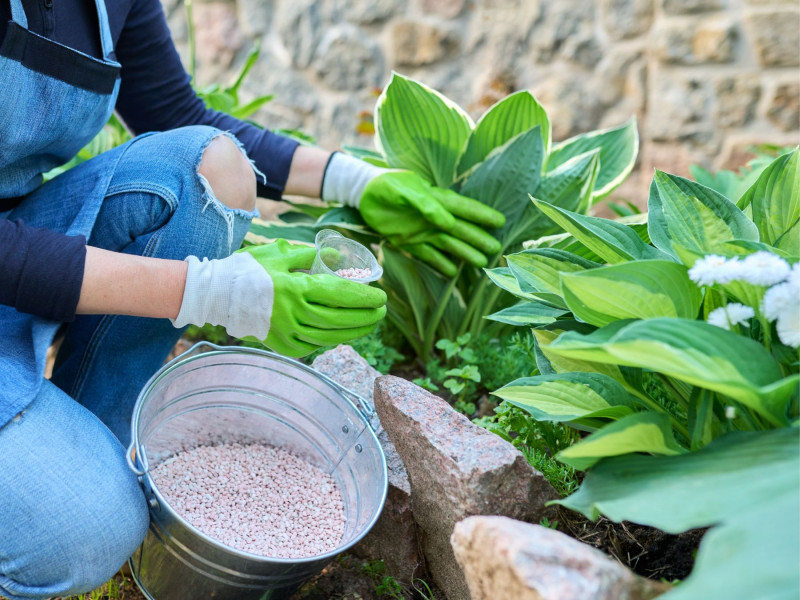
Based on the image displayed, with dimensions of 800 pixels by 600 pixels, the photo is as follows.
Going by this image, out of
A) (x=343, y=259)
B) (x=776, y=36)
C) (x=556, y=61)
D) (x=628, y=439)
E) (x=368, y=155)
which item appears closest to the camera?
(x=628, y=439)

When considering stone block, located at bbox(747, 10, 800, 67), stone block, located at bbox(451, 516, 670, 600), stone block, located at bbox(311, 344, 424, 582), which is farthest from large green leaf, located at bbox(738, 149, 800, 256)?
stone block, located at bbox(747, 10, 800, 67)

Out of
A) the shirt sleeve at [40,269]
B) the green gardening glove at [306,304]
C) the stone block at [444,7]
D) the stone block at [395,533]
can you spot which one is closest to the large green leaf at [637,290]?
the green gardening glove at [306,304]

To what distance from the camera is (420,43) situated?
105 inches

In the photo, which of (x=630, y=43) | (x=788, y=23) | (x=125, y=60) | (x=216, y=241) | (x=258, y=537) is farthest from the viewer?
(x=630, y=43)

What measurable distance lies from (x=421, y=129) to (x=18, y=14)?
719 millimetres

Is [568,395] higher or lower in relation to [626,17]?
lower

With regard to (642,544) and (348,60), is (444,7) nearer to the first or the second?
(348,60)

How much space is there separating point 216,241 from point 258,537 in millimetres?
429

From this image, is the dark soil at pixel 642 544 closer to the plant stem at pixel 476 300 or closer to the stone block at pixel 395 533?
the stone block at pixel 395 533

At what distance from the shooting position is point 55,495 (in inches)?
35.1

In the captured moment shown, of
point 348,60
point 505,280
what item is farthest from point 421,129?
point 348,60

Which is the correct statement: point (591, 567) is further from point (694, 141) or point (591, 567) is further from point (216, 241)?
point (694, 141)

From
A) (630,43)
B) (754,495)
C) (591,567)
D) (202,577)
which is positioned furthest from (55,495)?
(630,43)

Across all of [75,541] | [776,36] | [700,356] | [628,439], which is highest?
[776,36]
